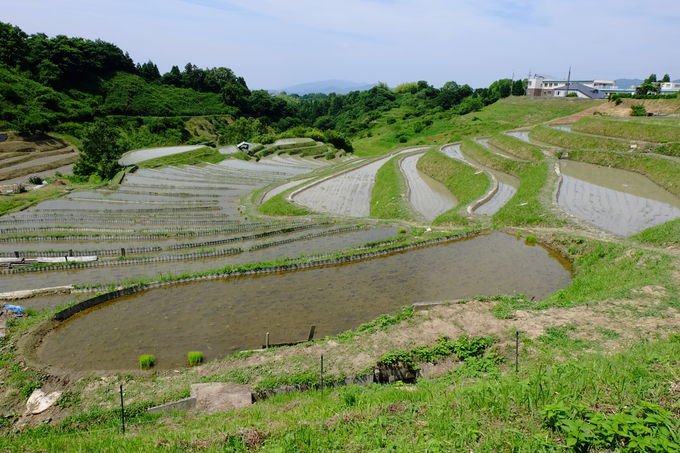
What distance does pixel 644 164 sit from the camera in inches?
1243

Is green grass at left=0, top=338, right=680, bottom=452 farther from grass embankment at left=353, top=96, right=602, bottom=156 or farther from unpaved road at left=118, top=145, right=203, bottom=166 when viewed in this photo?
grass embankment at left=353, top=96, right=602, bottom=156

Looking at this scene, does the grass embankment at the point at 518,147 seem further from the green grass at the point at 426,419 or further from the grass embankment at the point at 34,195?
the grass embankment at the point at 34,195

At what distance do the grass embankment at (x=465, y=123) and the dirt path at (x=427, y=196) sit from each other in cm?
2942

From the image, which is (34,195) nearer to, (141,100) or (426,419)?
(426,419)

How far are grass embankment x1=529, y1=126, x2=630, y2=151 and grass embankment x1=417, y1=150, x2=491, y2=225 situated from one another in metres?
12.1

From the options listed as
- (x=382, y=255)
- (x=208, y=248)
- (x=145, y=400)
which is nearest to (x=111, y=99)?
(x=208, y=248)

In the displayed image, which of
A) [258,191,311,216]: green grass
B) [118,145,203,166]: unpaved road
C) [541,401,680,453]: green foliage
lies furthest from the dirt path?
[118,145,203,166]: unpaved road

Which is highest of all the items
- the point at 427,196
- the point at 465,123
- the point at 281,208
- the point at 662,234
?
the point at 465,123

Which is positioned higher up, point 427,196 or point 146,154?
point 146,154

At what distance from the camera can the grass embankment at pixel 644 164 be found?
27.4 metres

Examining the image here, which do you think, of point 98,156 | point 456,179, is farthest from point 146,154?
point 456,179

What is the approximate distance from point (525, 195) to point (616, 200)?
5397mm

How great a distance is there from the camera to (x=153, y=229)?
2731cm

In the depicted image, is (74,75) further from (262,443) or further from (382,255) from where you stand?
(262,443)
